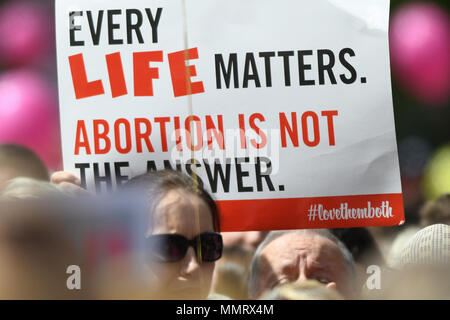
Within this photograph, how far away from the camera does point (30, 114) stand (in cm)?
243

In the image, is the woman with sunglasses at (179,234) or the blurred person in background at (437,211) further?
the blurred person in background at (437,211)

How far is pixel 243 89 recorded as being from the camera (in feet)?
8.07

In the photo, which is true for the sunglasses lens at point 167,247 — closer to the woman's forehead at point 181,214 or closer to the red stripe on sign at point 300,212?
the woman's forehead at point 181,214

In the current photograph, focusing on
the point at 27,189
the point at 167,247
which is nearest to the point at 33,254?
the point at 27,189

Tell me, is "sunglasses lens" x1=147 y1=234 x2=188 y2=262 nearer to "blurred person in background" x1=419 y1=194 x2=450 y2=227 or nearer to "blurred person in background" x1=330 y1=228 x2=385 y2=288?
"blurred person in background" x1=330 y1=228 x2=385 y2=288

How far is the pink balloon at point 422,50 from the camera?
8.12 feet

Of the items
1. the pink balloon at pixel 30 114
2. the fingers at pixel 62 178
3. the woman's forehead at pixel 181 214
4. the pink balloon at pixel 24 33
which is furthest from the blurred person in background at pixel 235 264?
the pink balloon at pixel 24 33

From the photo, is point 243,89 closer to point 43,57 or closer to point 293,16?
point 293,16

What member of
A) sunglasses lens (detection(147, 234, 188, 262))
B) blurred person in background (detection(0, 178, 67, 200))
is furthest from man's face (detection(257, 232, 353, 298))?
blurred person in background (detection(0, 178, 67, 200))

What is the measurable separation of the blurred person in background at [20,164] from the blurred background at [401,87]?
0.09 ft

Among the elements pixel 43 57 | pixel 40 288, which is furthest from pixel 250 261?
pixel 43 57

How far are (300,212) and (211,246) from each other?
0.36m

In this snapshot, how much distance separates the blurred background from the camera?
244cm

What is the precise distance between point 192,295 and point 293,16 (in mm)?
1112
